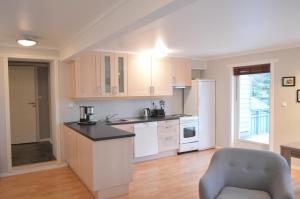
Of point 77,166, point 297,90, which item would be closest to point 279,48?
point 297,90

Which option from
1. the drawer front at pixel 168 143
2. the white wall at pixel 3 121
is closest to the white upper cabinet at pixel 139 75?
the drawer front at pixel 168 143

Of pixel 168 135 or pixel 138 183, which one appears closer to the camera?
pixel 138 183

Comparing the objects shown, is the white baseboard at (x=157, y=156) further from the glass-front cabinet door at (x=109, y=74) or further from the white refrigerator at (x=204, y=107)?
the glass-front cabinet door at (x=109, y=74)

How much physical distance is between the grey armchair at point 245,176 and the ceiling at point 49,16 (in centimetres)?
197

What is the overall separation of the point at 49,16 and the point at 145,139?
3.02 m

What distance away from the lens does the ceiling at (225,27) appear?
2.39 metres

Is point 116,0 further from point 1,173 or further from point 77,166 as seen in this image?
point 1,173

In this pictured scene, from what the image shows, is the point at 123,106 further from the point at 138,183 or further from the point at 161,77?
the point at 138,183

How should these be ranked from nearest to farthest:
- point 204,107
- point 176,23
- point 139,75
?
point 176,23 < point 139,75 < point 204,107

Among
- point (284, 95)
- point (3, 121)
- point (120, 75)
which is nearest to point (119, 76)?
point (120, 75)

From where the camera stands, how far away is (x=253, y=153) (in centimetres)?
268

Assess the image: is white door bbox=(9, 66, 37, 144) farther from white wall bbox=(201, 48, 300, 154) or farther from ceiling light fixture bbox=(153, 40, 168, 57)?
white wall bbox=(201, 48, 300, 154)

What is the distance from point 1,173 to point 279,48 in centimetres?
550

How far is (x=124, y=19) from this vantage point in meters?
2.21
